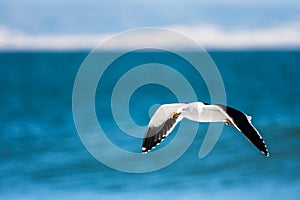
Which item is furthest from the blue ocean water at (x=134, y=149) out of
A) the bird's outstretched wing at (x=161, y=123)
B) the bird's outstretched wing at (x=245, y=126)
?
the bird's outstretched wing at (x=245, y=126)

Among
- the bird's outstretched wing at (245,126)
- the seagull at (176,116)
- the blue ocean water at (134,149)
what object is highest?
the blue ocean water at (134,149)

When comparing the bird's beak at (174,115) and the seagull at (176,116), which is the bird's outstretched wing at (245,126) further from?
the bird's beak at (174,115)

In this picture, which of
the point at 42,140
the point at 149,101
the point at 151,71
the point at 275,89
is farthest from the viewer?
the point at 151,71

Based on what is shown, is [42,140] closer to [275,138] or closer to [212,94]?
[275,138]

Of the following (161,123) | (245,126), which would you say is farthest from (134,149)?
(245,126)

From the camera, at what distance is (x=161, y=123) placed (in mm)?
4832

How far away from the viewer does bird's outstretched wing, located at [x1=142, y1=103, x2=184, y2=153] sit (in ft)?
15.7

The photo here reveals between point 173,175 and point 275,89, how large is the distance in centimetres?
686

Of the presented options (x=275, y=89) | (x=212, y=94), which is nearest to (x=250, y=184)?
(x=212, y=94)

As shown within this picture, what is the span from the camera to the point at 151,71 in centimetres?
1628

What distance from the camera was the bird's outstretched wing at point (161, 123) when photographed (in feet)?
15.7

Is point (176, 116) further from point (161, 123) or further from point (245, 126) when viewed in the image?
point (245, 126)

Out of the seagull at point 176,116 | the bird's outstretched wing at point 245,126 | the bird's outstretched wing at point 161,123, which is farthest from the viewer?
the bird's outstretched wing at point 161,123

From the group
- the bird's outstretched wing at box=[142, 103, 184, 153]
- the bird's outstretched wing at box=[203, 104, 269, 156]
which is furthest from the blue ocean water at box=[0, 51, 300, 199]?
the bird's outstretched wing at box=[203, 104, 269, 156]
